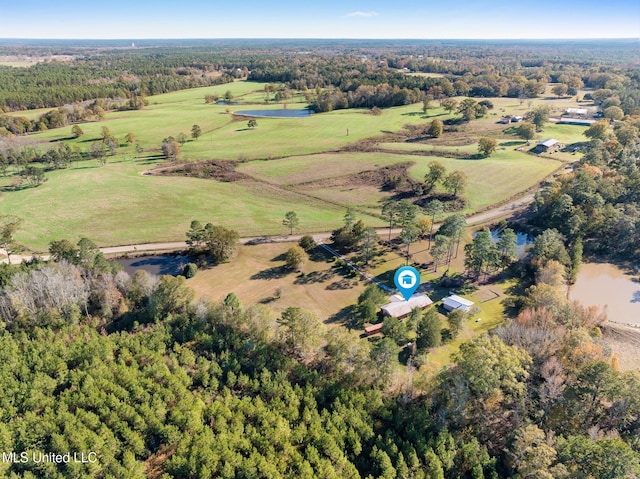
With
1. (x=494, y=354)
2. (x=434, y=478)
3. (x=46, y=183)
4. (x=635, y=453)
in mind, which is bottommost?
(x=434, y=478)

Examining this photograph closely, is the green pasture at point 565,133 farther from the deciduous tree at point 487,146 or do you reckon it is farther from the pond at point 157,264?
the pond at point 157,264

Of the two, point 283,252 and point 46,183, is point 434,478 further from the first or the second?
point 46,183

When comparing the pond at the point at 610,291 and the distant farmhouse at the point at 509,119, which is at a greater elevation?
the distant farmhouse at the point at 509,119

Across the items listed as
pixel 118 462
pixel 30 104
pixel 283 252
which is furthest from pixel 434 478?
pixel 30 104

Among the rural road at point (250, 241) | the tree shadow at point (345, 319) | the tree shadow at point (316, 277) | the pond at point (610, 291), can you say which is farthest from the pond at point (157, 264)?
the pond at point (610, 291)

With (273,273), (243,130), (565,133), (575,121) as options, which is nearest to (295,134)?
(243,130)

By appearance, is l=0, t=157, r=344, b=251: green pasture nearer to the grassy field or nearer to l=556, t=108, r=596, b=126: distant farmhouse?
the grassy field
